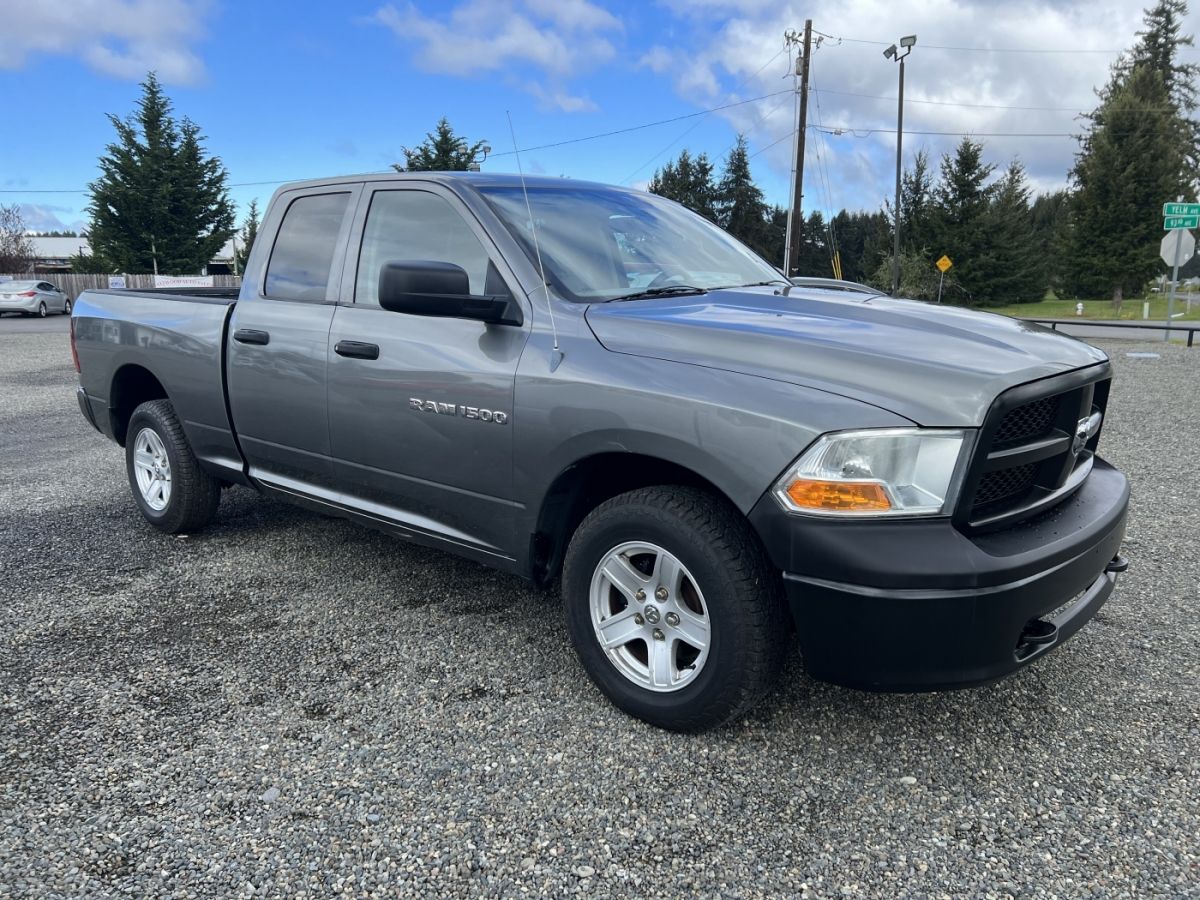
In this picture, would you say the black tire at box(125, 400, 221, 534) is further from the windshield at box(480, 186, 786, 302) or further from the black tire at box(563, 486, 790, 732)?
the black tire at box(563, 486, 790, 732)

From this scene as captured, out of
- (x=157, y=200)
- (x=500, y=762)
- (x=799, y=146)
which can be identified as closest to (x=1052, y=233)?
(x=799, y=146)

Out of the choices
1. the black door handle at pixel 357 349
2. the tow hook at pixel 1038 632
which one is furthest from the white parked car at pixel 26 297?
the tow hook at pixel 1038 632

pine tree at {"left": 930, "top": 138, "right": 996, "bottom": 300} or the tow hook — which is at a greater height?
pine tree at {"left": 930, "top": 138, "right": 996, "bottom": 300}

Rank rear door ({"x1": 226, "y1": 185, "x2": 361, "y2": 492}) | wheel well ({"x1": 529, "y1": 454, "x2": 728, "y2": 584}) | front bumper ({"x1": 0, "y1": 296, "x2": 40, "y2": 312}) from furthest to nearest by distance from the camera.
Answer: front bumper ({"x1": 0, "y1": 296, "x2": 40, "y2": 312})
rear door ({"x1": 226, "y1": 185, "x2": 361, "y2": 492})
wheel well ({"x1": 529, "y1": 454, "x2": 728, "y2": 584})

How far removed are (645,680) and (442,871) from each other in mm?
903

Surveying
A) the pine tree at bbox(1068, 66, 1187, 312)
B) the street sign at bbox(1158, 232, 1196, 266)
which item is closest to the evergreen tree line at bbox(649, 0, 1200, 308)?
the pine tree at bbox(1068, 66, 1187, 312)

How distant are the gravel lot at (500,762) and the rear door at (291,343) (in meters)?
0.66

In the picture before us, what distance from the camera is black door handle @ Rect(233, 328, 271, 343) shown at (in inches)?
154

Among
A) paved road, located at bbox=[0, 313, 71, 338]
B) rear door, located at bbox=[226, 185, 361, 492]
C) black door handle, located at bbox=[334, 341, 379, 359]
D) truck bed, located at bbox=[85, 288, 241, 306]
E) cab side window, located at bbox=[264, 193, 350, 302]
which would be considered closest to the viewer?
black door handle, located at bbox=[334, 341, 379, 359]

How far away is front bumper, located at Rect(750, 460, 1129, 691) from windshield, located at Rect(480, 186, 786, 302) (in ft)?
4.19

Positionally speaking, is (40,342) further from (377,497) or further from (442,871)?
(442,871)

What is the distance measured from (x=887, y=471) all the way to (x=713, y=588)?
0.60m

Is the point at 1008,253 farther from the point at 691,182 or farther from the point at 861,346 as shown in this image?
the point at 861,346

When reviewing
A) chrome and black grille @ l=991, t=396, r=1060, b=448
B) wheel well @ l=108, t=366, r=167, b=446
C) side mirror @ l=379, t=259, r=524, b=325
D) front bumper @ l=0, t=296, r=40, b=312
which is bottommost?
wheel well @ l=108, t=366, r=167, b=446
